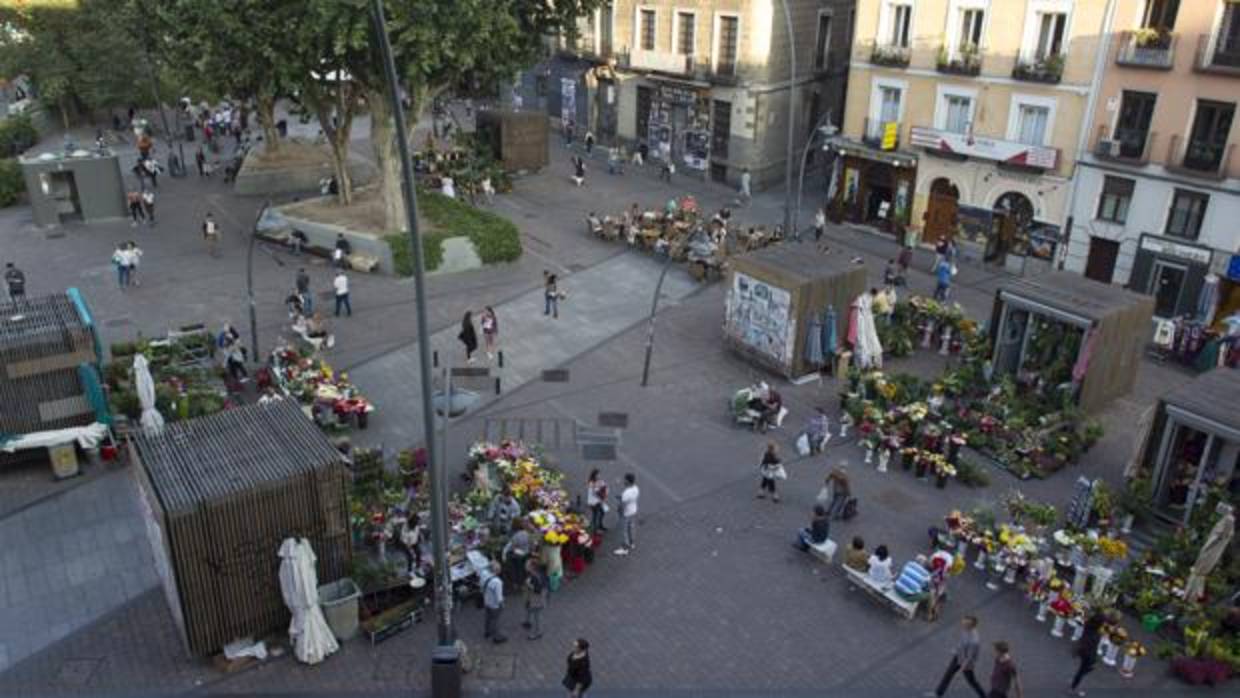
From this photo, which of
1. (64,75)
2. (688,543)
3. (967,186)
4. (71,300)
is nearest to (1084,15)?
(967,186)

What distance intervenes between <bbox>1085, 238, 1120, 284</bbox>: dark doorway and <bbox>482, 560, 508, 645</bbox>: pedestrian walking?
25.6 m

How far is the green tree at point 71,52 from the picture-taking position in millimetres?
46719

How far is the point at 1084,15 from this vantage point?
31.2m

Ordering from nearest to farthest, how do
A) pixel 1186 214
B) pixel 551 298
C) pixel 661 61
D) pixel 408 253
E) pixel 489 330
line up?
pixel 489 330 < pixel 551 298 < pixel 1186 214 < pixel 408 253 < pixel 661 61

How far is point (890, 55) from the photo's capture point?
36781mm

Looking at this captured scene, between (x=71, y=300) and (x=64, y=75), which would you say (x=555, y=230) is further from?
(x=64, y=75)

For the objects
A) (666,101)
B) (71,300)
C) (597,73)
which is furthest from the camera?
(597,73)

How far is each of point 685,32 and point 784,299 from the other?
24.1m

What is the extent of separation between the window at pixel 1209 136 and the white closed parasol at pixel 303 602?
93.4ft

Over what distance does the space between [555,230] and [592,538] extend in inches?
864

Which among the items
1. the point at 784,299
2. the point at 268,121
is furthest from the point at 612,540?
the point at 268,121

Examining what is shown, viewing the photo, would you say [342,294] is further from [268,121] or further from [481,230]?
[268,121]

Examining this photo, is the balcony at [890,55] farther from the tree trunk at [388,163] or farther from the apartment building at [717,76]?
the tree trunk at [388,163]

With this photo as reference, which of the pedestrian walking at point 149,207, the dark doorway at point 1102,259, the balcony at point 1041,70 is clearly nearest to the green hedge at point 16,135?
the pedestrian walking at point 149,207
